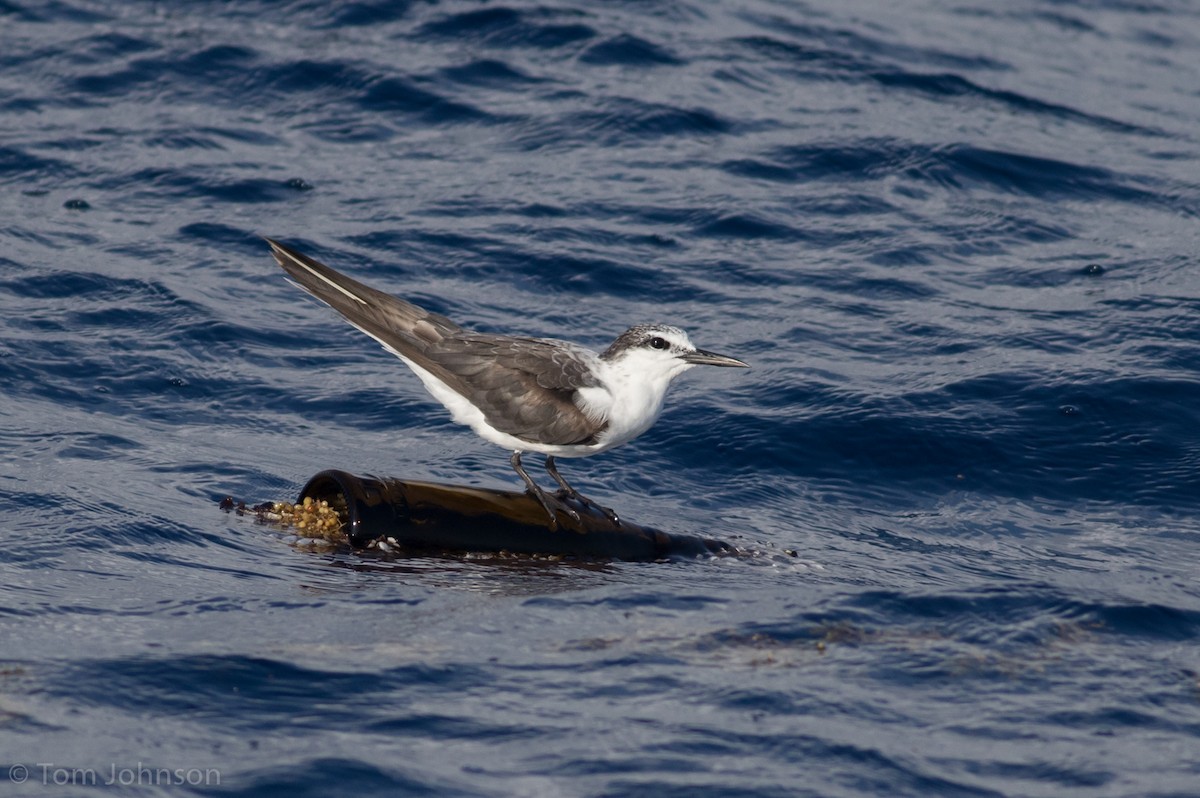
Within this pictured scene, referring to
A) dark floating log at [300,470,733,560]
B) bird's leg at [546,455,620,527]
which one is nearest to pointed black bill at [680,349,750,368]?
bird's leg at [546,455,620,527]

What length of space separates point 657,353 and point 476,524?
5.70 feet

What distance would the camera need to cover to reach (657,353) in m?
9.53

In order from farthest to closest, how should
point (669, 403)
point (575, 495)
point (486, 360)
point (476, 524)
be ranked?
point (669, 403) < point (486, 360) < point (575, 495) < point (476, 524)

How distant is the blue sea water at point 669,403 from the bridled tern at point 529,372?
102 centimetres

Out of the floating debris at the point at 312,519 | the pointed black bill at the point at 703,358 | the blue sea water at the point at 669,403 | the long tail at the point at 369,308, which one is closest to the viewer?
the blue sea water at the point at 669,403

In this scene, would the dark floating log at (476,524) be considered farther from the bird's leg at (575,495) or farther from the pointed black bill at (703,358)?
the pointed black bill at (703,358)

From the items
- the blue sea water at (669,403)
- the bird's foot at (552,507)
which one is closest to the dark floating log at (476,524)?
the bird's foot at (552,507)

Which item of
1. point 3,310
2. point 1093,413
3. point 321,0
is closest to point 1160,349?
point 1093,413

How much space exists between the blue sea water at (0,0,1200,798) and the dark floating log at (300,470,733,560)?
0.16 meters

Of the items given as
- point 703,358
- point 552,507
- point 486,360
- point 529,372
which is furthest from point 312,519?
point 703,358

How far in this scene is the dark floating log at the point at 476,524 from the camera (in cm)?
843

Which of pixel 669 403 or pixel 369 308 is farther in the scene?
pixel 669 403

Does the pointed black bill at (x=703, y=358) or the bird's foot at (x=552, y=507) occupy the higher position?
the pointed black bill at (x=703, y=358)

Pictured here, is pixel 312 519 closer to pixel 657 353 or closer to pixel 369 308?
pixel 369 308
